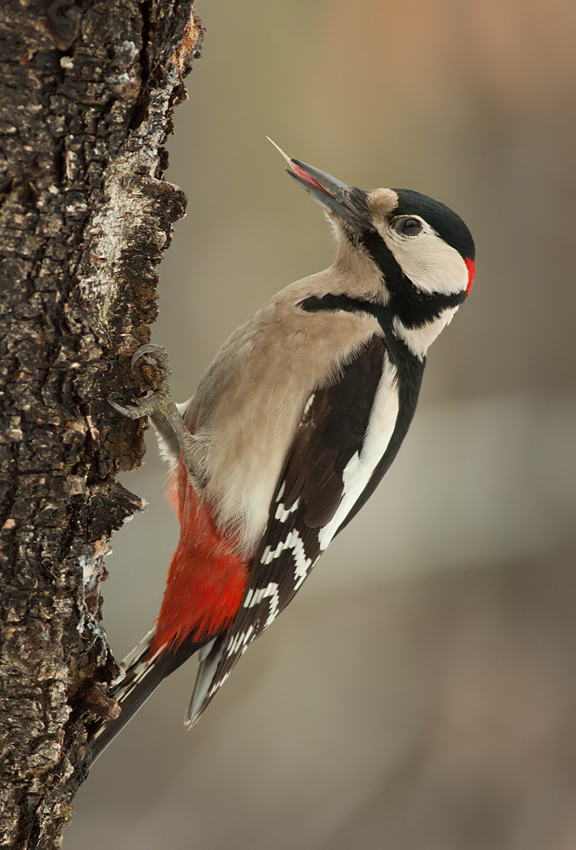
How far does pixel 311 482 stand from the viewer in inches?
87.9

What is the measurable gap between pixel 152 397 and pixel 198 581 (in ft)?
1.96

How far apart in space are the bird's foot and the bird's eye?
35.8 inches

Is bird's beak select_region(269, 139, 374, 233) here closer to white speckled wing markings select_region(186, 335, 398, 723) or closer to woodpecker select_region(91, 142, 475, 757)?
woodpecker select_region(91, 142, 475, 757)

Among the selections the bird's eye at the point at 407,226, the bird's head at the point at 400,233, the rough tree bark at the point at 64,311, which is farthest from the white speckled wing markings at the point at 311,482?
the rough tree bark at the point at 64,311

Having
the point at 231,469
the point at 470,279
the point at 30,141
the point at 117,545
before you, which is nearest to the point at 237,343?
the point at 231,469

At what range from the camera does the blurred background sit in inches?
156


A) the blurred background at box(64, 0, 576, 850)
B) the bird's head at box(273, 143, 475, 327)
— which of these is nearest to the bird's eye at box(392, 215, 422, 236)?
the bird's head at box(273, 143, 475, 327)

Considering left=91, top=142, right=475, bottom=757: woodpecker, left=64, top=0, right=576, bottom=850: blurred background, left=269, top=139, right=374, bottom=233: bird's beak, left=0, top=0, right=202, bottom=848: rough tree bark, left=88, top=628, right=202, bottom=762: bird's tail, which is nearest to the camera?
left=0, top=0, right=202, bottom=848: rough tree bark

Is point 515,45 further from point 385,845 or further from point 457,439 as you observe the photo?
point 385,845

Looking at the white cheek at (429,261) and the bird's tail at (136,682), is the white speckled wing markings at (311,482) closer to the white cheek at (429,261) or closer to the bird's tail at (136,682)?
the bird's tail at (136,682)

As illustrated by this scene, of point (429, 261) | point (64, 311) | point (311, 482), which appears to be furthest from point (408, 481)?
point (64, 311)

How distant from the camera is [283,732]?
410 centimetres

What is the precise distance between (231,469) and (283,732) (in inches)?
95.9

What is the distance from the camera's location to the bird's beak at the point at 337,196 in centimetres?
242
